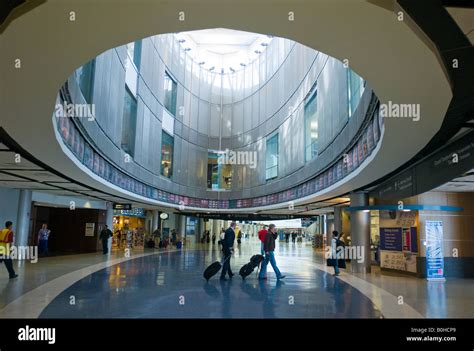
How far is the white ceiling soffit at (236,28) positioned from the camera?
4.23m

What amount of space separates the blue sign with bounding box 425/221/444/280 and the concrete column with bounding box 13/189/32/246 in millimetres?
16880

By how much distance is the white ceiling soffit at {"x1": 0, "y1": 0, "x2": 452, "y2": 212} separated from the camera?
13.9 ft

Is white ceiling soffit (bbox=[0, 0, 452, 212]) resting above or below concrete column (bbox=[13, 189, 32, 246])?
above

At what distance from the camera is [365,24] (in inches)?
173

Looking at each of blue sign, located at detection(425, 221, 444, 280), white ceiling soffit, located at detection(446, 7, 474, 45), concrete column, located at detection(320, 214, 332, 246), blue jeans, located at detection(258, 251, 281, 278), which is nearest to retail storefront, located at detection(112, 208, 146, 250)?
concrete column, located at detection(320, 214, 332, 246)

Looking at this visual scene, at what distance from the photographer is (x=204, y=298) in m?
9.55

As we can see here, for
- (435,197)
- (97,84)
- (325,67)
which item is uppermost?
(325,67)

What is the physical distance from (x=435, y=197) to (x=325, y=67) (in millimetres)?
8817

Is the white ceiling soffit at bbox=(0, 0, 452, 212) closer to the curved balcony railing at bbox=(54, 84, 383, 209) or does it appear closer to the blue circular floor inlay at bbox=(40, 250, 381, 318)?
the curved balcony railing at bbox=(54, 84, 383, 209)

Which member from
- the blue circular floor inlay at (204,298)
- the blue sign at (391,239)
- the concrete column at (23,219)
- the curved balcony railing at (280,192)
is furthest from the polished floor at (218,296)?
the curved balcony railing at (280,192)

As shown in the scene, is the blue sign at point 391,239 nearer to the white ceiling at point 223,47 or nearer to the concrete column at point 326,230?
the concrete column at point 326,230

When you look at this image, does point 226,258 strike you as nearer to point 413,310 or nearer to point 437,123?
point 413,310

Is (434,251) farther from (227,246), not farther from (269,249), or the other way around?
(227,246)
